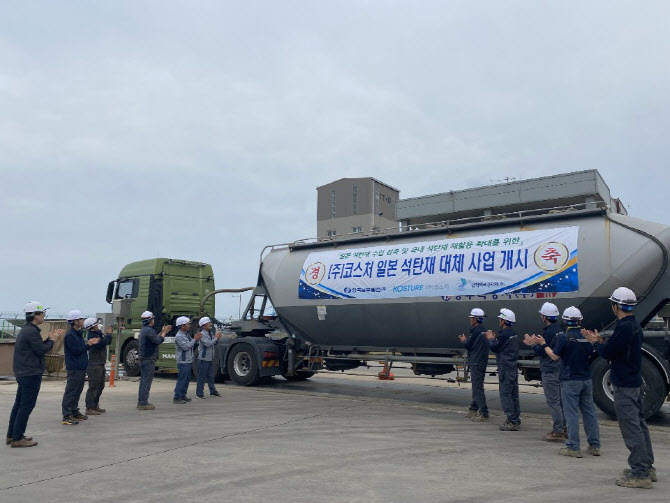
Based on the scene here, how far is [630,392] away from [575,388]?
119cm

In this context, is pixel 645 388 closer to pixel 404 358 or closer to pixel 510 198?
pixel 404 358

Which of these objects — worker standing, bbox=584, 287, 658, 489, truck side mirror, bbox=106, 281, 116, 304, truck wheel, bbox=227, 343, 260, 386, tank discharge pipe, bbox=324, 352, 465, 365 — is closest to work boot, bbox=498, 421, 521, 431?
tank discharge pipe, bbox=324, 352, 465, 365

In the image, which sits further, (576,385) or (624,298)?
(576,385)

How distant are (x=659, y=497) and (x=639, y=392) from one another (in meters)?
1.09

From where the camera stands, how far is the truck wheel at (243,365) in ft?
49.4

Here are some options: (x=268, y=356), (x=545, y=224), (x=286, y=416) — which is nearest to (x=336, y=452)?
(x=286, y=416)

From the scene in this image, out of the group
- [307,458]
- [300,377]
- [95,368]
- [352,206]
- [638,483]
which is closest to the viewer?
[638,483]

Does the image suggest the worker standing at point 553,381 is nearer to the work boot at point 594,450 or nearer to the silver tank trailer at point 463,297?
the work boot at point 594,450

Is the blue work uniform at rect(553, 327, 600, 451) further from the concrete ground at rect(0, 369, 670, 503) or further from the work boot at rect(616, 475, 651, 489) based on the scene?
the work boot at rect(616, 475, 651, 489)

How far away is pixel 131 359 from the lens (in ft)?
58.5

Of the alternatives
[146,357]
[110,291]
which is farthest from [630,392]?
[110,291]

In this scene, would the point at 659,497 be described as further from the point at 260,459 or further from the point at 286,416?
the point at 286,416

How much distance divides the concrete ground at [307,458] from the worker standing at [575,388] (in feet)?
0.81

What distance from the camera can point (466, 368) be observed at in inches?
456
